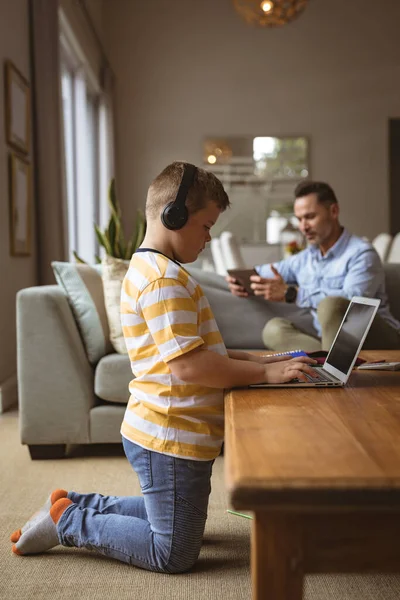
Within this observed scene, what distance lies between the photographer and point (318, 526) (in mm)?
683

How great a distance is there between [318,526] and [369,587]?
2.94 feet

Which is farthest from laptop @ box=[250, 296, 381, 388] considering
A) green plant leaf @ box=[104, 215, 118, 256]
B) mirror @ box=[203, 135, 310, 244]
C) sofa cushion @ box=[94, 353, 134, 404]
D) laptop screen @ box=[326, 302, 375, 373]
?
mirror @ box=[203, 135, 310, 244]

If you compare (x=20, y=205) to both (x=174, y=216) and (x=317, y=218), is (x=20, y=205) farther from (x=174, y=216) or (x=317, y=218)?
(x=174, y=216)

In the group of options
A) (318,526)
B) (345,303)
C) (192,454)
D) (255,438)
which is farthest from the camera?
(345,303)

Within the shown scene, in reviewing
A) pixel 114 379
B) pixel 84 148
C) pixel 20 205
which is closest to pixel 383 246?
pixel 20 205

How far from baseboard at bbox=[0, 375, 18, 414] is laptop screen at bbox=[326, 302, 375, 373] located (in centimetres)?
247

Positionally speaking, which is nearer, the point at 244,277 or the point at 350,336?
the point at 350,336

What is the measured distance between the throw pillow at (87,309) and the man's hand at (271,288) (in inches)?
25.7

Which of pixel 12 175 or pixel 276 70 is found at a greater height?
pixel 276 70

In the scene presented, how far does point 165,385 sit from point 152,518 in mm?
320

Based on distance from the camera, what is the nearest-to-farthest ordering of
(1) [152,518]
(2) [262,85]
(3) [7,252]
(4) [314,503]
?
(4) [314,503], (1) [152,518], (3) [7,252], (2) [262,85]

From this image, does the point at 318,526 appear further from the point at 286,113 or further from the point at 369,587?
the point at 286,113

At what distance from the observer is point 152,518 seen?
1433mm

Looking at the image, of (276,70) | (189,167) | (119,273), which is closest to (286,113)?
(276,70)
